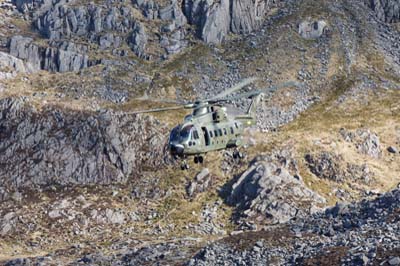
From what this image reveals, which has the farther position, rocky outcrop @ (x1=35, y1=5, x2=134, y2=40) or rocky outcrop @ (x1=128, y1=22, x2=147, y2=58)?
rocky outcrop @ (x1=35, y1=5, x2=134, y2=40)

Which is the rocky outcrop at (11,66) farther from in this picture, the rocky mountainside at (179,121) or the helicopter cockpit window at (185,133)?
the helicopter cockpit window at (185,133)

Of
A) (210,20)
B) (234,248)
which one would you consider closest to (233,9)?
(210,20)

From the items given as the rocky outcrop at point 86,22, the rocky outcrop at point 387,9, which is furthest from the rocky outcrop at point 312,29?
the rocky outcrop at point 86,22

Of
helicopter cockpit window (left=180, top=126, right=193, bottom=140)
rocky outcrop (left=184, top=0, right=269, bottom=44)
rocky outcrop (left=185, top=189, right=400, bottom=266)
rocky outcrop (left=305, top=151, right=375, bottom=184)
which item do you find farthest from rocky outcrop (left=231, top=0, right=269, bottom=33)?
helicopter cockpit window (left=180, top=126, right=193, bottom=140)

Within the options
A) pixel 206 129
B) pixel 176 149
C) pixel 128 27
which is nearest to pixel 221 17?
pixel 128 27

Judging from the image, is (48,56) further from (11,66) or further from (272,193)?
(272,193)

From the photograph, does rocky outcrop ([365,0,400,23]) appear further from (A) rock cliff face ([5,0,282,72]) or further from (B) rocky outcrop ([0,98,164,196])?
(B) rocky outcrop ([0,98,164,196])
